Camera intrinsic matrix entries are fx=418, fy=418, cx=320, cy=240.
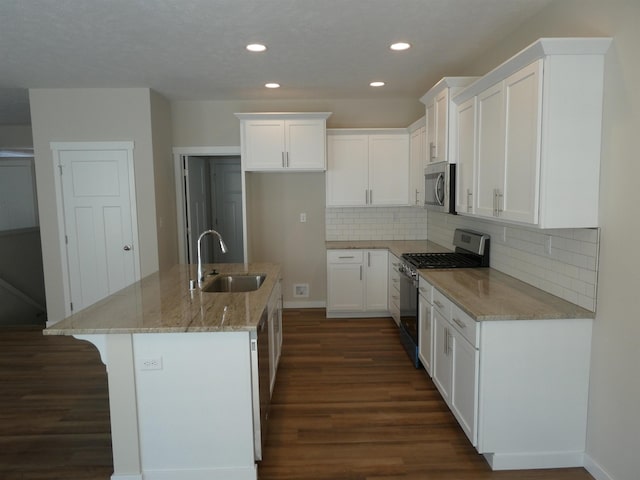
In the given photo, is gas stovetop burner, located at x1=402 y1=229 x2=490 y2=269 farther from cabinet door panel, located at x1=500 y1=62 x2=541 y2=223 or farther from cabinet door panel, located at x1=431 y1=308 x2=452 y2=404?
cabinet door panel, located at x1=500 y1=62 x2=541 y2=223

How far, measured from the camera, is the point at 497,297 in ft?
8.54

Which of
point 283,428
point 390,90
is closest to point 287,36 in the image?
point 390,90

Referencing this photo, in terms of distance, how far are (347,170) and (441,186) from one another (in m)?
1.70

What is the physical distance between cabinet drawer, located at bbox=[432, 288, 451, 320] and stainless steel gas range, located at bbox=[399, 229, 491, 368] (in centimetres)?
45

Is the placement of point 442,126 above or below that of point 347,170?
above

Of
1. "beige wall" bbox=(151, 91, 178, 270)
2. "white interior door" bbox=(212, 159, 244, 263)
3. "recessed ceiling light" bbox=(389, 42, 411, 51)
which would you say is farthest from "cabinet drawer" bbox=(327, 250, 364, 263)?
"white interior door" bbox=(212, 159, 244, 263)

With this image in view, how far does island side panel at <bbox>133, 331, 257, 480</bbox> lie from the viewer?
2.21 metres

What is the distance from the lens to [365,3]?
2578 millimetres

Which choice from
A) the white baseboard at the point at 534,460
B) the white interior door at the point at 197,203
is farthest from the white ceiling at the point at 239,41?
the white baseboard at the point at 534,460

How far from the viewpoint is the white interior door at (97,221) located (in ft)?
15.5

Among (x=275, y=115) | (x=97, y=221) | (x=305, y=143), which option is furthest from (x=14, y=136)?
(x=305, y=143)

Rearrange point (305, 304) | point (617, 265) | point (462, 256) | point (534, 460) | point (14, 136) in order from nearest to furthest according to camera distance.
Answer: point (617, 265) < point (534, 460) < point (462, 256) < point (305, 304) < point (14, 136)

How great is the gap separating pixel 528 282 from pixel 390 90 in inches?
115

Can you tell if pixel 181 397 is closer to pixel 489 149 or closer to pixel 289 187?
pixel 489 149
